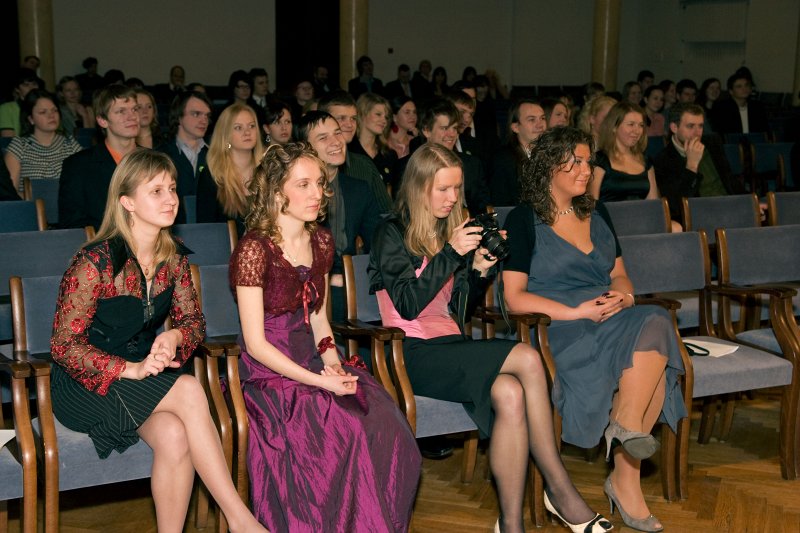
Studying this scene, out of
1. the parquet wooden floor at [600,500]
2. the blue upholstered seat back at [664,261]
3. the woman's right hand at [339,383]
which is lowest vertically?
the parquet wooden floor at [600,500]

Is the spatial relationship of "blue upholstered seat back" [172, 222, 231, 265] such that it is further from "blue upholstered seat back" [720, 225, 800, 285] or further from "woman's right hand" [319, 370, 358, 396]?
"blue upholstered seat back" [720, 225, 800, 285]

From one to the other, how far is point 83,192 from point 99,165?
0.45ft

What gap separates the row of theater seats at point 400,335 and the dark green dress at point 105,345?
69 mm

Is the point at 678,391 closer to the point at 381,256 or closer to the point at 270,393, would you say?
the point at 381,256

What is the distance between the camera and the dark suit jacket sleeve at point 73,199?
4270 millimetres

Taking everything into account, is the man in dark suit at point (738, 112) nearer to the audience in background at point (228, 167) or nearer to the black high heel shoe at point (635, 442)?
the audience in background at point (228, 167)

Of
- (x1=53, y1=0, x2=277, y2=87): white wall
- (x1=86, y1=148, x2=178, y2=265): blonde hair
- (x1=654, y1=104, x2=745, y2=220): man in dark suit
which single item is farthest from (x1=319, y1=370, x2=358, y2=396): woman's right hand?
(x1=53, y1=0, x2=277, y2=87): white wall

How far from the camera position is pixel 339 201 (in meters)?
4.00

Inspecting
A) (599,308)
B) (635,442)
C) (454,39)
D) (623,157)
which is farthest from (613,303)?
(454,39)

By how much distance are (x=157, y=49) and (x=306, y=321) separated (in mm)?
13612

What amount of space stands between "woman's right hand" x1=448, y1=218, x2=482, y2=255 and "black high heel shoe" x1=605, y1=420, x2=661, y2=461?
0.76 m

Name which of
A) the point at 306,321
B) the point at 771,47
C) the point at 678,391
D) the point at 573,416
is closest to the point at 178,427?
the point at 306,321

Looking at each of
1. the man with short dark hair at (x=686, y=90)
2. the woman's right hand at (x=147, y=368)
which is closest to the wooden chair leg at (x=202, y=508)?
the woman's right hand at (x=147, y=368)

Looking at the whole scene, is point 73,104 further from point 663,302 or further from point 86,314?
point 663,302
